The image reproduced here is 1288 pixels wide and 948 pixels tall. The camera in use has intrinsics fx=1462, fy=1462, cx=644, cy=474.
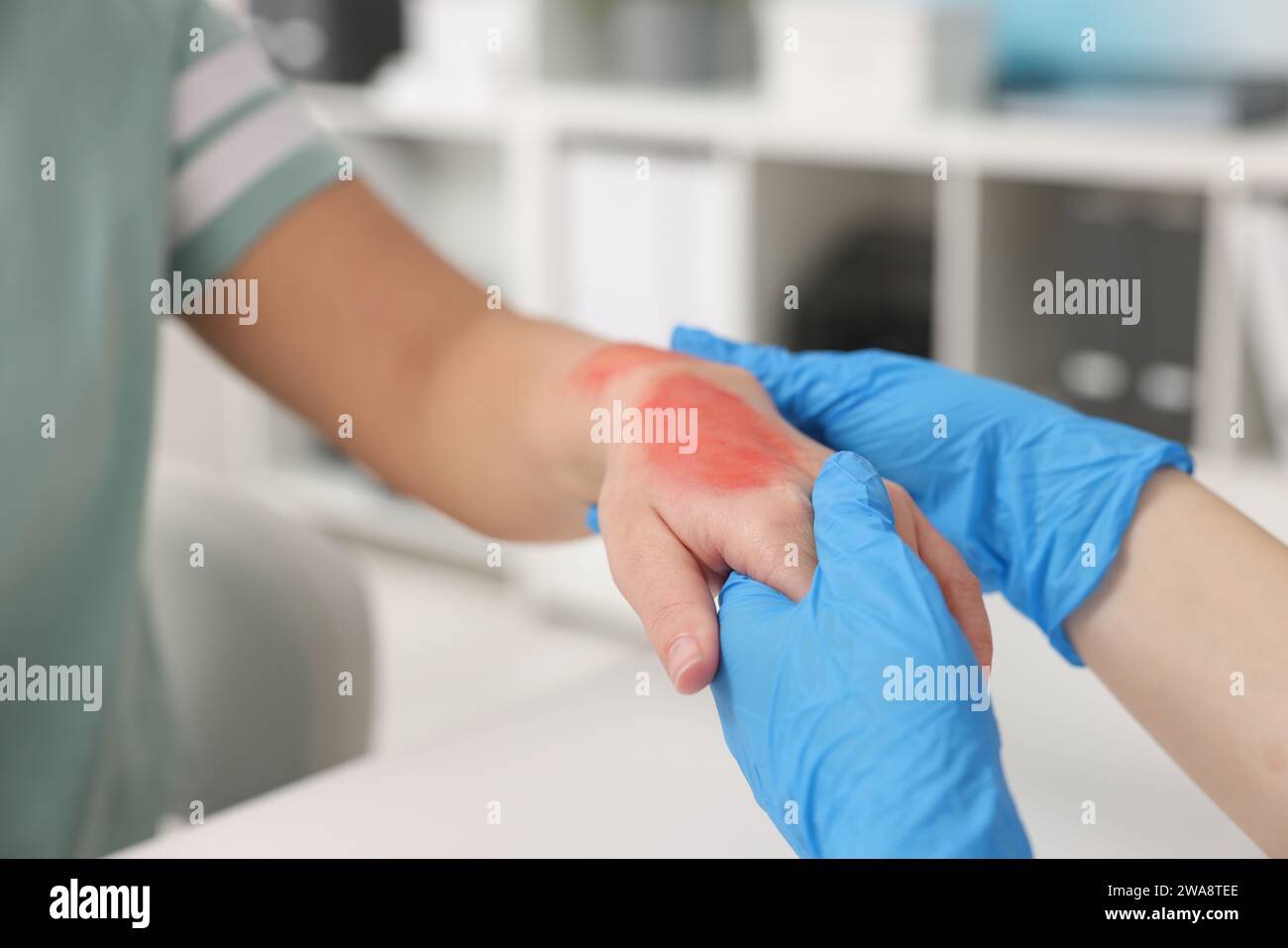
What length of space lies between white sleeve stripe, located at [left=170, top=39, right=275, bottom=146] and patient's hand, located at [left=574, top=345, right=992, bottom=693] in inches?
14.3

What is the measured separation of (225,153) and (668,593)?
52 centimetres

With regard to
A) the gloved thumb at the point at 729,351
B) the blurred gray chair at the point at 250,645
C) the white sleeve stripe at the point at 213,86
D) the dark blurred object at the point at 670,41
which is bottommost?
the blurred gray chair at the point at 250,645

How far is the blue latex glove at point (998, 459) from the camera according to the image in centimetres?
76

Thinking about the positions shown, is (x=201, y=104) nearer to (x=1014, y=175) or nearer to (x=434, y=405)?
(x=434, y=405)

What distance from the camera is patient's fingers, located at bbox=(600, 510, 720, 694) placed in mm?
590

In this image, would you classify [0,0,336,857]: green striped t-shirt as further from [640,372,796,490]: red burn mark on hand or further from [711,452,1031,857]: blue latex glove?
[711,452,1031,857]: blue latex glove

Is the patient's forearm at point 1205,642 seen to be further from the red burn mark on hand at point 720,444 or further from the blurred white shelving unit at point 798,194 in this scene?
the blurred white shelving unit at point 798,194

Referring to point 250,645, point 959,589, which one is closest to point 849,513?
point 959,589

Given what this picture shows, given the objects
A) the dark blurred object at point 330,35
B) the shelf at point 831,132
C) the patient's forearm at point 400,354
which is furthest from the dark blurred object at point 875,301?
the patient's forearm at point 400,354

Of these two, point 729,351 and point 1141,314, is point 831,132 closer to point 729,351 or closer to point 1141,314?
point 1141,314

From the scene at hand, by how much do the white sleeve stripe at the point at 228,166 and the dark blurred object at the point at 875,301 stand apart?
1.34 metres

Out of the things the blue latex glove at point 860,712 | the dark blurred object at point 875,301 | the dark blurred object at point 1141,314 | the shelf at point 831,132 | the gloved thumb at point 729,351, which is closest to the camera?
the blue latex glove at point 860,712
